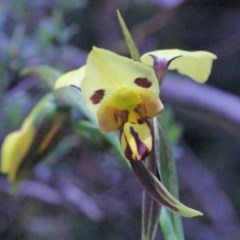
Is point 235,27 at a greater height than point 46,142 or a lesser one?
lesser

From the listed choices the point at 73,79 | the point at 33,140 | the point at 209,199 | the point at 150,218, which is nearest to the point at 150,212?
the point at 150,218

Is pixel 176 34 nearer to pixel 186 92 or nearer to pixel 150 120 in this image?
pixel 186 92

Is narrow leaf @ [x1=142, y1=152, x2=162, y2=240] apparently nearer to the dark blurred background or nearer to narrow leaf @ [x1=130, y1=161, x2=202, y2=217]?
narrow leaf @ [x1=130, y1=161, x2=202, y2=217]

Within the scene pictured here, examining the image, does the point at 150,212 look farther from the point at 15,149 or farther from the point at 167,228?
the point at 15,149

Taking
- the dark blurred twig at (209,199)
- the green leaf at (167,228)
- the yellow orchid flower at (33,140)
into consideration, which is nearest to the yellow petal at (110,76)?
the green leaf at (167,228)

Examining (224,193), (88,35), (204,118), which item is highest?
(204,118)

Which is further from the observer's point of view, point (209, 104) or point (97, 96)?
point (209, 104)

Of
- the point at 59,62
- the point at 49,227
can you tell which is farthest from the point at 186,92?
the point at 49,227

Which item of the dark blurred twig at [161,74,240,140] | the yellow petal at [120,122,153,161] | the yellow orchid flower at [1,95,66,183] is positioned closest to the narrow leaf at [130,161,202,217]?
the yellow petal at [120,122,153,161]
